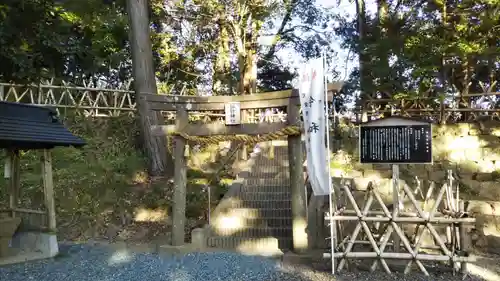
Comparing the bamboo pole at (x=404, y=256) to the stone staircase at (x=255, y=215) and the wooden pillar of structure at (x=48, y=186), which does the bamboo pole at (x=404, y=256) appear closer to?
the stone staircase at (x=255, y=215)

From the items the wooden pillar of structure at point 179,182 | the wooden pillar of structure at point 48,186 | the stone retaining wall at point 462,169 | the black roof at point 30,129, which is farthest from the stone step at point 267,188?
the wooden pillar of structure at point 48,186

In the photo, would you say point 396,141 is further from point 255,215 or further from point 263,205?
point 263,205

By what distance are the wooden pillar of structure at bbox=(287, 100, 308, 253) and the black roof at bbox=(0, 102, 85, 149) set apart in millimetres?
4269

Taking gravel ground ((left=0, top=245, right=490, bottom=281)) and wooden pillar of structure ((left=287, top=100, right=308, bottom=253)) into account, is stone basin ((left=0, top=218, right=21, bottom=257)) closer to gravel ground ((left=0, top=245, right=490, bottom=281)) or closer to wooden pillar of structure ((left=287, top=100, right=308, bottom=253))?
gravel ground ((left=0, top=245, right=490, bottom=281))

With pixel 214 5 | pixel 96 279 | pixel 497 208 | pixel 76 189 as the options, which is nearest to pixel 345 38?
pixel 214 5

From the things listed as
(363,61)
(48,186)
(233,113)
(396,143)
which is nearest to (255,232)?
(233,113)

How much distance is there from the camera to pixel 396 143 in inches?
266

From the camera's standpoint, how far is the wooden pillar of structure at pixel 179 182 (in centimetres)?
799

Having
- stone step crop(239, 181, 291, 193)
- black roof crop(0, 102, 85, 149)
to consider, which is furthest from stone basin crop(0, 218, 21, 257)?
stone step crop(239, 181, 291, 193)

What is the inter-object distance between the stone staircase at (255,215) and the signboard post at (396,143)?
254 cm

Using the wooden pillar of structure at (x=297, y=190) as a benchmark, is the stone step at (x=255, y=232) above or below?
below

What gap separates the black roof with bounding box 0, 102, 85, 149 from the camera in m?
6.86

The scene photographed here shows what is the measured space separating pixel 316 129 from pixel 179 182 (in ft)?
10.2

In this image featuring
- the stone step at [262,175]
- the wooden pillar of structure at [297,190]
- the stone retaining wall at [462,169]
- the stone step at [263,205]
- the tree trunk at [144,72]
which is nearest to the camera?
the wooden pillar of structure at [297,190]
